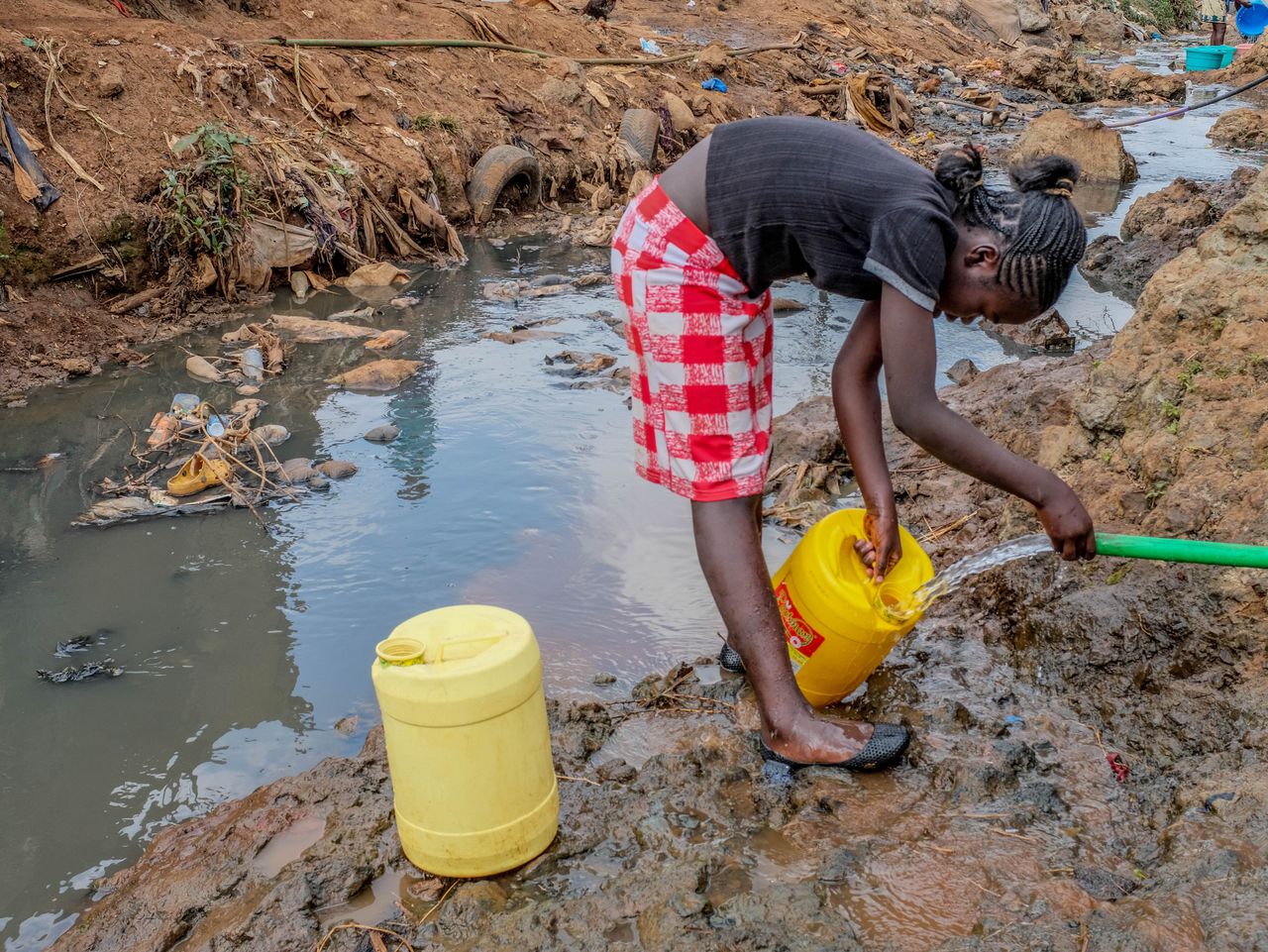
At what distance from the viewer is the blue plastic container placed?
22.0 meters

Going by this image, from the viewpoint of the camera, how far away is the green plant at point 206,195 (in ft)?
22.1

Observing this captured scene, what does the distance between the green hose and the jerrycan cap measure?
1403 millimetres

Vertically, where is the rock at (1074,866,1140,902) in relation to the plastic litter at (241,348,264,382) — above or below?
above

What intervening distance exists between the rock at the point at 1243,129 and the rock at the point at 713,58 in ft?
Answer: 22.6

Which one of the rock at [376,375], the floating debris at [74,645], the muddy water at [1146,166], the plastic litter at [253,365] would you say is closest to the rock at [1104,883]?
the floating debris at [74,645]

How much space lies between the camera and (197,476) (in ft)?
13.9

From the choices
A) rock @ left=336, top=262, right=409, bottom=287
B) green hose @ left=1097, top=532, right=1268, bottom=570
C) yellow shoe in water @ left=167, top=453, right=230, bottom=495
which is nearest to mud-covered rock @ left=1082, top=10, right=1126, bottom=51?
rock @ left=336, top=262, right=409, bottom=287

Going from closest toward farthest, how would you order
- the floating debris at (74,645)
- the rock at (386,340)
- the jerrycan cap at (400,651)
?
the jerrycan cap at (400,651) → the floating debris at (74,645) → the rock at (386,340)

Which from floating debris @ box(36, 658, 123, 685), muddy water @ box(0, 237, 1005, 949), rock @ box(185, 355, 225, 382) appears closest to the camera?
muddy water @ box(0, 237, 1005, 949)

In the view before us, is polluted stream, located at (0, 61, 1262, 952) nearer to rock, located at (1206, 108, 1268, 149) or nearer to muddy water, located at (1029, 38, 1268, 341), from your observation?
muddy water, located at (1029, 38, 1268, 341)

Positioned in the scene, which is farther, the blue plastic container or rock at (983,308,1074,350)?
the blue plastic container

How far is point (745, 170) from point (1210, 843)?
157 cm

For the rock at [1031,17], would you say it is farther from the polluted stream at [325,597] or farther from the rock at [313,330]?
the rock at [313,330]

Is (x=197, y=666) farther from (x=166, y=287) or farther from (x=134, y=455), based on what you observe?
(x=166, y=287)
